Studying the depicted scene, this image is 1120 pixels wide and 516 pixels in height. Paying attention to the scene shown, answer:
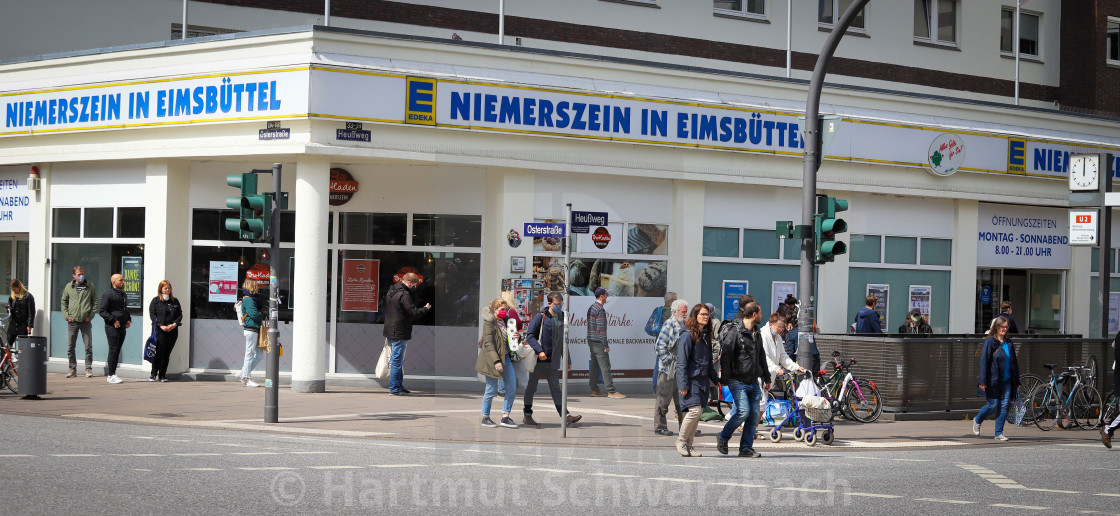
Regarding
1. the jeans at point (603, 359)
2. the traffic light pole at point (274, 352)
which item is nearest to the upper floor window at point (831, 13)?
the jeans at point (603, 359)

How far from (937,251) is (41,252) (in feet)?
56.8

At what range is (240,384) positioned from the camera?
18766mm

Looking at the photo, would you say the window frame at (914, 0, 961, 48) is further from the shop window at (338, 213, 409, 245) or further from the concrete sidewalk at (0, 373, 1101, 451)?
the shop window at (338, 213, 409, 245)

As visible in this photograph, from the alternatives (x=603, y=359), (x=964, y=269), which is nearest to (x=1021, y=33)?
(x=964, y=269)

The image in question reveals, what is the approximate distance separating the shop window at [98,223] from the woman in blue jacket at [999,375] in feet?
47.4

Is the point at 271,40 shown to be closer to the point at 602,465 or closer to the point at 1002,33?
the point at 602,465

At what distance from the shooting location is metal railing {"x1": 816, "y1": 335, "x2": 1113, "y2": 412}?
1648 centimetres

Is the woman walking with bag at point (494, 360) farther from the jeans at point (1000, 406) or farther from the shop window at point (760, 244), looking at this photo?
the shop window at point (760, 244)

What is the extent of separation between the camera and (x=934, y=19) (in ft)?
90.7

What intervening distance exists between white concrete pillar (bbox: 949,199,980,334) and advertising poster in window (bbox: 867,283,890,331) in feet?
5.52

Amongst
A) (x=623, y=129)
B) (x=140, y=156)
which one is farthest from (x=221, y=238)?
(x=623, y=129)

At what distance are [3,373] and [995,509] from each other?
45.7ft

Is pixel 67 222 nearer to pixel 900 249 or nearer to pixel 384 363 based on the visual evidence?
pixel 384 363

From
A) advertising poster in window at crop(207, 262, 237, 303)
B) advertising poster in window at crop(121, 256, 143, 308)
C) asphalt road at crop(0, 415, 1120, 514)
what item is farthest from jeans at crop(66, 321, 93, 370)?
asphalt road at crop(0, 415, 1120, 514)
